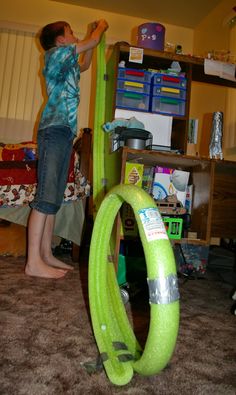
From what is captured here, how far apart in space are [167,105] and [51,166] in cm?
71

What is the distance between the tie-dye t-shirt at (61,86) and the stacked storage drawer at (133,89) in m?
0.26

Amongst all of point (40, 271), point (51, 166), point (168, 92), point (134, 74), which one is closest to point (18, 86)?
point (134, 74)

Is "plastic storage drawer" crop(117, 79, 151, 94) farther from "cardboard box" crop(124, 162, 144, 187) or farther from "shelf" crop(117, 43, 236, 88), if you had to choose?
"cardboard box" crop(124, 162, 144, 187)

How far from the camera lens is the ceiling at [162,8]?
8.67 feet

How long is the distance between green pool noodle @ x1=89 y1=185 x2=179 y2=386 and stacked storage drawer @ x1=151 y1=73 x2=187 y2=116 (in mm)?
975

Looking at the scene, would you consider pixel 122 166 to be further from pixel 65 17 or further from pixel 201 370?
pixel 65 17

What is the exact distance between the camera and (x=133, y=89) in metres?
1.46

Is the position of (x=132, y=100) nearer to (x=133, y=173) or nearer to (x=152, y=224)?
(x=133, y=173)

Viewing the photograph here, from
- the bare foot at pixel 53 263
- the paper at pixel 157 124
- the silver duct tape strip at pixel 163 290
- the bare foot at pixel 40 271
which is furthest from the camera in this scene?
the paper at pixel 157 124

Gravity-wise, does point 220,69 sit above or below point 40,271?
above

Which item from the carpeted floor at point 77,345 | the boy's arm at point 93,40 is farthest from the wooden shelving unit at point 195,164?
the carpeted floor at point 77,345

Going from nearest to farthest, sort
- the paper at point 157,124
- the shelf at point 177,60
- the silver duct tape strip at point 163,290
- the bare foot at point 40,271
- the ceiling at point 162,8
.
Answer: the silver duct tape strip at point 163,290 → the bare foot at point 40,271 → the shelf at point 177,60 → the paper at point 157,124 → the ceiling at point 162,8

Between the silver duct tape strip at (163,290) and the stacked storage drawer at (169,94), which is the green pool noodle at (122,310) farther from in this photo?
the stacked storage drawer at (169,94)

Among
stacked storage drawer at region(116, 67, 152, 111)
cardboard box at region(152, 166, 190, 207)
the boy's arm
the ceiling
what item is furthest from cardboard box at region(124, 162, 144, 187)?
the ceiling
